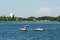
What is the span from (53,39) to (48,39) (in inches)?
44.4

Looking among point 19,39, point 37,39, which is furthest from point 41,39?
point 19,39

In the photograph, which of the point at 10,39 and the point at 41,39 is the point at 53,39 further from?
the point at 10,39

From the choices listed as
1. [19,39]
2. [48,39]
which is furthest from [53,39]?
[19,39]

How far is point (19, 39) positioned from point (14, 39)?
1.22 metres

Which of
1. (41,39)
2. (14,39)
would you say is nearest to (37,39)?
(41,39)

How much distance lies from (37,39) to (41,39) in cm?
89

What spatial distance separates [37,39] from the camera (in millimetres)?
65438

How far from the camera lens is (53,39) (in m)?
64.5

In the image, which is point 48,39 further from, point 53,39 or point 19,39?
point 19,39

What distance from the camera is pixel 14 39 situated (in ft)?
212

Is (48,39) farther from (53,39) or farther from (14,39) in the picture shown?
(14,39)

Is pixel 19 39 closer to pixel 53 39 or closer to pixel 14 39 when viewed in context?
pixel 14 39

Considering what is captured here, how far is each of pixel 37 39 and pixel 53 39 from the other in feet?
11.9

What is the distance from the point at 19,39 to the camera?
6512 cm
